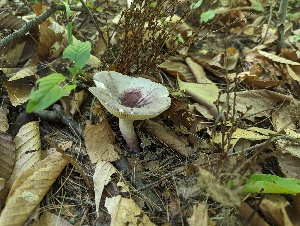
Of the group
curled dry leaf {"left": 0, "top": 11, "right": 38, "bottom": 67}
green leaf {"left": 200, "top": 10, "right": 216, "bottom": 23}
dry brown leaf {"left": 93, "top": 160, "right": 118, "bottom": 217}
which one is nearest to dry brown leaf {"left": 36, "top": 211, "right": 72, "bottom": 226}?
dry brown leaf {"left": 93, "top": 160, "right": 118, "bottom": 217}

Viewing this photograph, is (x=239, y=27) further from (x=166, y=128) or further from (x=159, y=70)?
(x=166, y=128)

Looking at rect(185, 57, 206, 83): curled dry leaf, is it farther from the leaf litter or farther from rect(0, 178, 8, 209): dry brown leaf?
rect(0, 178, 8, 209): dry brown leaf

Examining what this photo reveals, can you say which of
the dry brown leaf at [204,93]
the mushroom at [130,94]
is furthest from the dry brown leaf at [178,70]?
the mushroom at [130,94]

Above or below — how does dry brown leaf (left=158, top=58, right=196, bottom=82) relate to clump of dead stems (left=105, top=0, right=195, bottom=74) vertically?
below

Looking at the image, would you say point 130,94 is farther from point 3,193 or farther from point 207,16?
point 207,16

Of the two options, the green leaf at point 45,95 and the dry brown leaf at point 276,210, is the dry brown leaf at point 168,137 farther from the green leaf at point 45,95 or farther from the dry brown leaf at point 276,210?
the green leaf at point 45,95

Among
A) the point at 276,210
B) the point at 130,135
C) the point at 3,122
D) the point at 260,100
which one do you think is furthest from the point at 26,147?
the point at 260,100
